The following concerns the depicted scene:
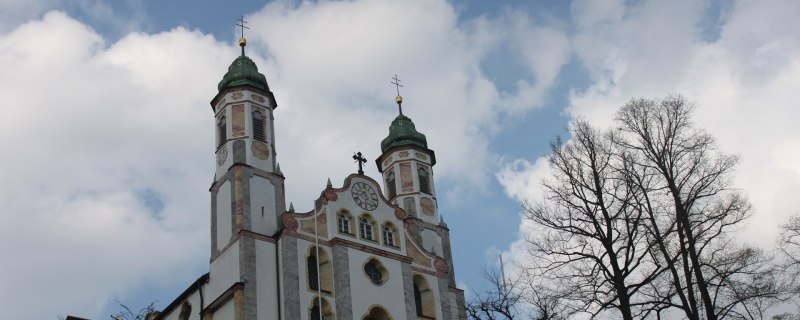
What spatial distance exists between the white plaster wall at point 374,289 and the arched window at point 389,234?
3.63 ft

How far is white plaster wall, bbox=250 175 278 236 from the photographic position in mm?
36188

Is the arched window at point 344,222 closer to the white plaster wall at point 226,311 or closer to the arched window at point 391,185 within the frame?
the white plaster wall at point 226,311

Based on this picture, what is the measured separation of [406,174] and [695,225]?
804 inches

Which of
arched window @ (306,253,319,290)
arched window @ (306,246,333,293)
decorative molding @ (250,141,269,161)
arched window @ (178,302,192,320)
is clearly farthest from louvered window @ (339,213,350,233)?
arched window @ (178,302,192,320)

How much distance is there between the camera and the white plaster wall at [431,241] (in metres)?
43.3

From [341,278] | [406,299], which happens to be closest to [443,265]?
[406,299]

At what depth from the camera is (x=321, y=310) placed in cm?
3481

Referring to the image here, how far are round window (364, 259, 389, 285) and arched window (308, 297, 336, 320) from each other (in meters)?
2.69

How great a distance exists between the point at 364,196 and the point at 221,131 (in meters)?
6.92

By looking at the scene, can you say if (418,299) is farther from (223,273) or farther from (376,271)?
(223,273)

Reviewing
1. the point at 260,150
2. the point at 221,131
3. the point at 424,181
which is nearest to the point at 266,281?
the point at 260,150

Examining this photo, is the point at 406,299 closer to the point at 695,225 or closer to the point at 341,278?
the point at 341,278

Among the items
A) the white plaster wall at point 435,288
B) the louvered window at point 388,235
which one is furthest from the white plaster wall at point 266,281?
the white plaster wall at point 435,288

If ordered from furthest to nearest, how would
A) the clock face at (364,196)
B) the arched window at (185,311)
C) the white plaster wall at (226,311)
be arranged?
the clock face at (364,196), the arched window at (185,311), the white plaster wall at (226,311)
